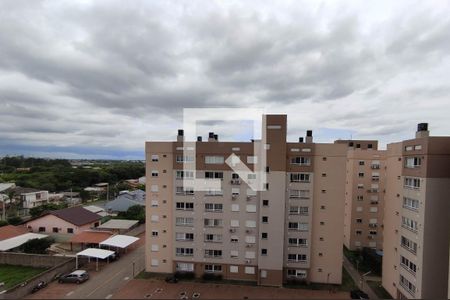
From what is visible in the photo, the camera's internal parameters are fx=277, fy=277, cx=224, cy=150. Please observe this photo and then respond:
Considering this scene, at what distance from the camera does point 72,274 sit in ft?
89.7

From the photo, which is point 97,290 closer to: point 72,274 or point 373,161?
point 72,274

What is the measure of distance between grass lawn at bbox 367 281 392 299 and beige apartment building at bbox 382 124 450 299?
1.33 meters

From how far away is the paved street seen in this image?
80.2 feet

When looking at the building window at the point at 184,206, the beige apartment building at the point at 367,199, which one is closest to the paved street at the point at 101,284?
the building window at the point at 184,206

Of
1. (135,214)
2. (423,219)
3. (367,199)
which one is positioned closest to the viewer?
(423,219)

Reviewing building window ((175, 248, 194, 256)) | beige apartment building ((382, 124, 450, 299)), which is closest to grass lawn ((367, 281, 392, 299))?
beige apartment building ((382, 124, 450, 299))

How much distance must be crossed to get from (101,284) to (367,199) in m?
34.7

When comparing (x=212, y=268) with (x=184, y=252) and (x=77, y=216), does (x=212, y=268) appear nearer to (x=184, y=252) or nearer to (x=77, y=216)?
(x=184, y=252)

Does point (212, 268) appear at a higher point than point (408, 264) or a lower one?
lower

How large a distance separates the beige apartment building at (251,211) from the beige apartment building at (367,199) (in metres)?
13.4

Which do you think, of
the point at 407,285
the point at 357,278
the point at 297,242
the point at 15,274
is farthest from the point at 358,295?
the point at 15,274

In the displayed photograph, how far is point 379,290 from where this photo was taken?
2708 centimetres

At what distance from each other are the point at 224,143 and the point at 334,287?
17782 mm

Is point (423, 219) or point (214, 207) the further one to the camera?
point (214, 207)
